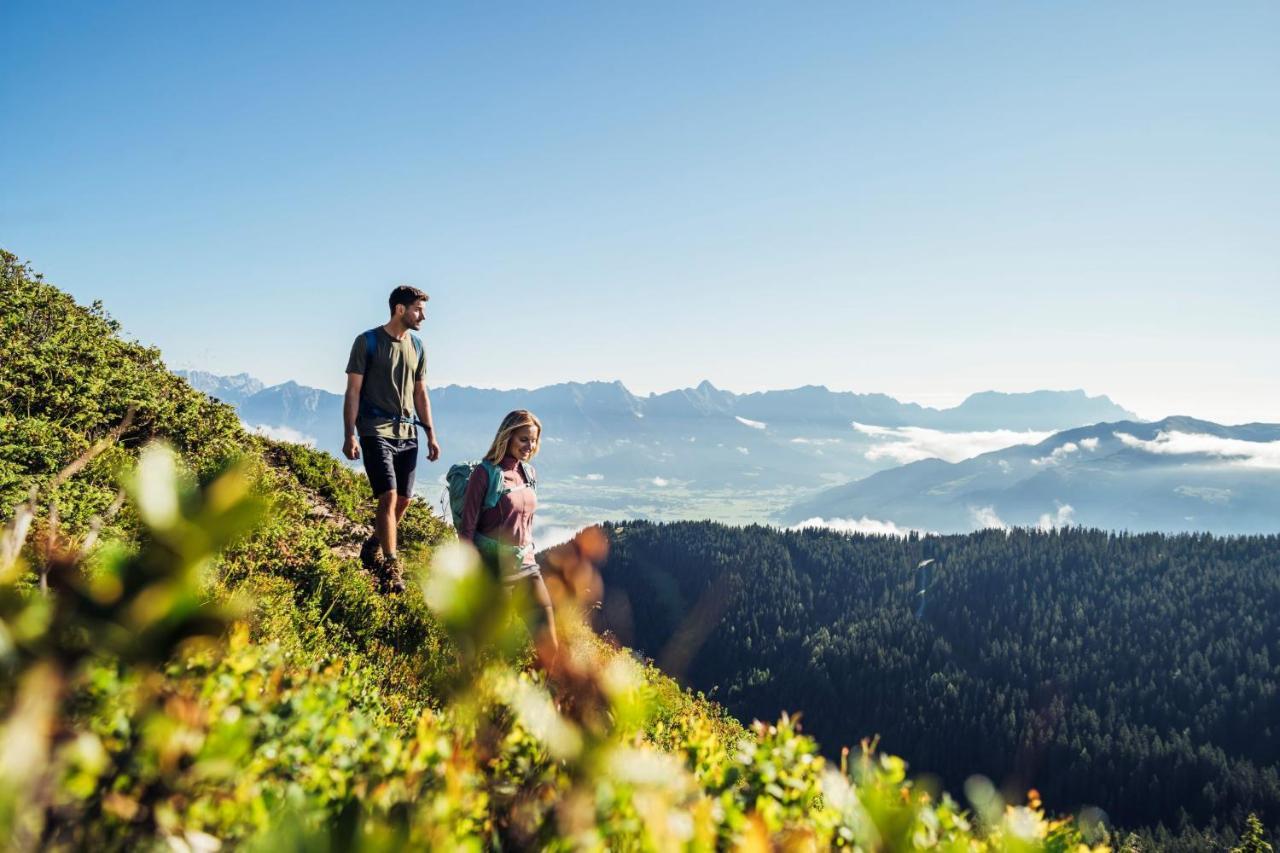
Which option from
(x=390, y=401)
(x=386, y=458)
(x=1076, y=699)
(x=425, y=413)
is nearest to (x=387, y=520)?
(x=386, y=458)

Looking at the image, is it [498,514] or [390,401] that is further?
[390,401]

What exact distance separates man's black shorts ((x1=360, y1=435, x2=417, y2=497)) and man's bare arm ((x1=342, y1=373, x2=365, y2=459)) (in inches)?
10.7

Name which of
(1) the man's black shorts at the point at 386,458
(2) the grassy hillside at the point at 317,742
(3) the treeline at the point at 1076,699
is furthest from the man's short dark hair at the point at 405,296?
(3) the treeline at the point at 1076,699

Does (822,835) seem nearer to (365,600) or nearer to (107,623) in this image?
(107,623)

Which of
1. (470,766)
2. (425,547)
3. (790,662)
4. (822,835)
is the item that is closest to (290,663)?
(470,766)

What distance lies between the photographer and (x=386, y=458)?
8516mm

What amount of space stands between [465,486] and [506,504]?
17.8 inches

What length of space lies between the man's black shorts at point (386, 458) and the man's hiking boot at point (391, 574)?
1.17 metres

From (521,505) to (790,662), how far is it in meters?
194

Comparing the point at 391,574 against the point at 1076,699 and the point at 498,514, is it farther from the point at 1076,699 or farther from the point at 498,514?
the point at 1076,699

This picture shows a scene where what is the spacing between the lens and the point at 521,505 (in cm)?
728

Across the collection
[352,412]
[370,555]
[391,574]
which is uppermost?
[352,412]

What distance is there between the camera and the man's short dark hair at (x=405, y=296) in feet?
26.6

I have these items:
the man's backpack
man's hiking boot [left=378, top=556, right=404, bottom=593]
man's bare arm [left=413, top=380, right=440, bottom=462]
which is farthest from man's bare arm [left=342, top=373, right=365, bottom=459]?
man's hiking boot [left=378, top=556, right=404, bottom=593]
